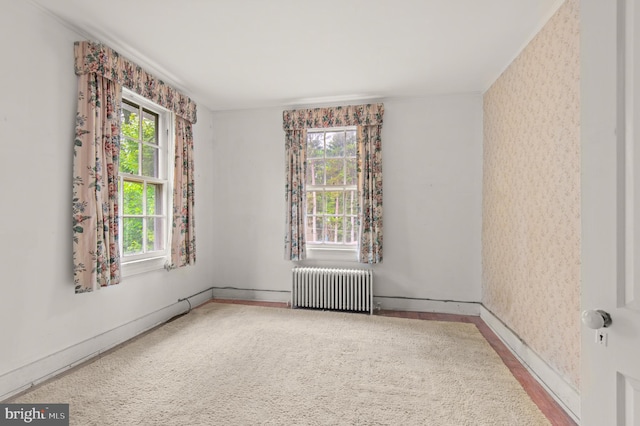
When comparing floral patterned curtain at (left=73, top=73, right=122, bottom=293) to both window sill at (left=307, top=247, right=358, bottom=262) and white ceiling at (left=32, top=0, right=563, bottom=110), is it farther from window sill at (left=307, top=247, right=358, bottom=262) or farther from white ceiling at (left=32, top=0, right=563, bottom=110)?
window sill at (left=307, top=247, right=358, bottom=262)

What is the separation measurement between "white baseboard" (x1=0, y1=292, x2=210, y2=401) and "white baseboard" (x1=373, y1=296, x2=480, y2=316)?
8.90 feet

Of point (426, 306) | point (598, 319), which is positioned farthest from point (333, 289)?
point (598, 319)

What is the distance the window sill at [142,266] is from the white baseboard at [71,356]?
0.50m

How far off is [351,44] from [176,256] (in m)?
2.99

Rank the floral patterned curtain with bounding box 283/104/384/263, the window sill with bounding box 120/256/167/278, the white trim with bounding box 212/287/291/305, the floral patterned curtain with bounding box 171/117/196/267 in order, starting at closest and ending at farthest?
the window sill with bounding box 120/256/167/278 < the floral patterned curtain with bounding box 171/117/196/267 < the floral patterned curtain with bounding box 283/104/384/263 < the white trim with bounding box 212/287/291/305

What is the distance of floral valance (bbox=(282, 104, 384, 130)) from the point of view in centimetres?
395

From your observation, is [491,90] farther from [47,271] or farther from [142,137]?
[47,271]

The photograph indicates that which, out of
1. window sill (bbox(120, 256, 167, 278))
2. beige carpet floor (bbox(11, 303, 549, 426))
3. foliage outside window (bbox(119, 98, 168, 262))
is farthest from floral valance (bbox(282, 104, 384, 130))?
beige carpet floor (bbox(11, 303, 549, 426))

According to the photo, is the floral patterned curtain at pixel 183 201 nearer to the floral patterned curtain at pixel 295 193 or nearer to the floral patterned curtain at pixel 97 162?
the floral patterned curtain at pixel 97 162

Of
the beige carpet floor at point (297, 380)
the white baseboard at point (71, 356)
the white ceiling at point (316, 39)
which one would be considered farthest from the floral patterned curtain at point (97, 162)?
the beige carpet floor at point (297, 380)

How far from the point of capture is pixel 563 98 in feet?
6.84

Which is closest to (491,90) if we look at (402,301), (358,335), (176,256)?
(402,301)

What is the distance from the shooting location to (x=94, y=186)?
2.53 metres

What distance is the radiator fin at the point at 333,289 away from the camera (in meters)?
3.87
